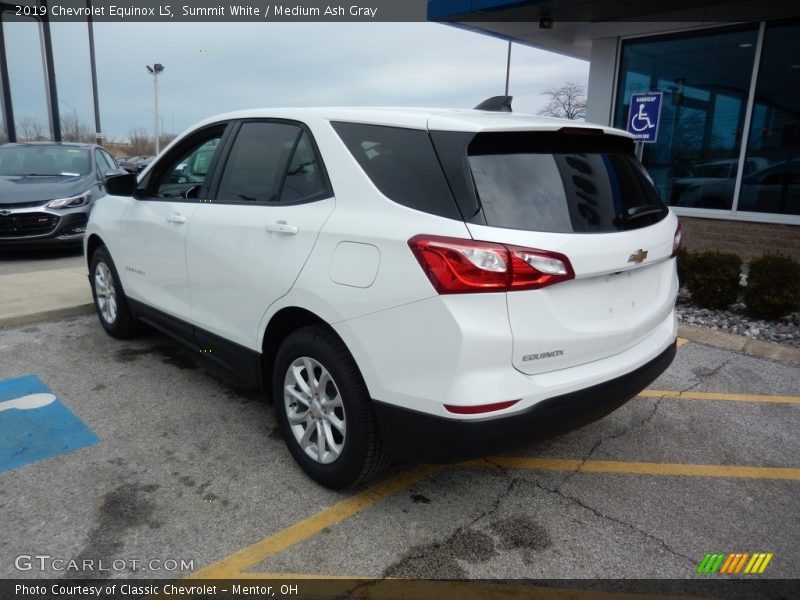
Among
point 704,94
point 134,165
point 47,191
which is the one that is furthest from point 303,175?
point 134,165

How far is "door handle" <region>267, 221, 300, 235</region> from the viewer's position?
2.83 meters

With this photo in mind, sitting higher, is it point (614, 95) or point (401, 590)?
point (614, 95)

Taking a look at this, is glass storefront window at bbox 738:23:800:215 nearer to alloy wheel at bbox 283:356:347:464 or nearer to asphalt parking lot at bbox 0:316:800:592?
asphalt parking lot at bbox 0:316:800:592

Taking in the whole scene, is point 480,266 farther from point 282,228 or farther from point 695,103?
point 695,103

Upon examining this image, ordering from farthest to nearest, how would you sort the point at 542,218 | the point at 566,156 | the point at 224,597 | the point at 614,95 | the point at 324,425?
the point at 614,95
the point at 324,425
the point at 566,156
the point at 542,218
the point at 224,597

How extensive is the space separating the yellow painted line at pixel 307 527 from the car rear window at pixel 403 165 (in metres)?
1.40

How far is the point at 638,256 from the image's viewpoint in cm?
262

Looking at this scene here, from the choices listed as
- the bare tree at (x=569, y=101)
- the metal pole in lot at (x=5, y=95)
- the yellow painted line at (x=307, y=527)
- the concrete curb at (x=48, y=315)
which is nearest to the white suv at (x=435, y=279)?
the yellow painted line at (x=307, y=527)

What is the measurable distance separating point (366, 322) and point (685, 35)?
9030mm

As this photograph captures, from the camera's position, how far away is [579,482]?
302 cm

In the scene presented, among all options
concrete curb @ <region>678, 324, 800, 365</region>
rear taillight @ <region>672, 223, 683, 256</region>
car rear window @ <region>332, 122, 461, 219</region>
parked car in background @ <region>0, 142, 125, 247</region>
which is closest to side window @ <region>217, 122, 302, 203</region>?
car rear window @ <region>332, 122, 461, 219</region>

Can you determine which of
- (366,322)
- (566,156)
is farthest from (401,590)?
(566,156)

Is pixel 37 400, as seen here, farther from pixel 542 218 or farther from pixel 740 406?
pixel 740 406

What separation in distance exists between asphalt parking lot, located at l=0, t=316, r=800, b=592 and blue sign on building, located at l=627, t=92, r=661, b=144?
4824mm
